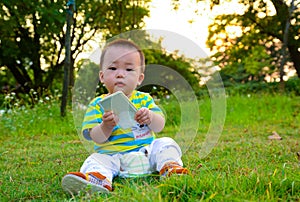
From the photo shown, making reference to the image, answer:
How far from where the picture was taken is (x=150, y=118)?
6.97 ft

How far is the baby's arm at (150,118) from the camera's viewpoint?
6.75 ft

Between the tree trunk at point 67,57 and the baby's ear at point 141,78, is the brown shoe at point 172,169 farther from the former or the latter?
the tree trunk at point 67,57

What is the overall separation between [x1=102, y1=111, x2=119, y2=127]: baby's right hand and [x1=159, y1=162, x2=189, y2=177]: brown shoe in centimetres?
33

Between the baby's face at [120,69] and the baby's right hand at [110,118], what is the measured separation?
0.20 m

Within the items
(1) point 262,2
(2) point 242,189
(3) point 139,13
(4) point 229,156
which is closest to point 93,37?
(3) point 139,13

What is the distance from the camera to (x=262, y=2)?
11328 mm

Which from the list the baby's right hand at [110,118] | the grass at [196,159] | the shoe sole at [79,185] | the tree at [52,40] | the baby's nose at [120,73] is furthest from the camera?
the tree at [52,40]

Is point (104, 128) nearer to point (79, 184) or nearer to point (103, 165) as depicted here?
point (103, 165)

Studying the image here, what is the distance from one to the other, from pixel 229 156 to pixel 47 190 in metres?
1.30

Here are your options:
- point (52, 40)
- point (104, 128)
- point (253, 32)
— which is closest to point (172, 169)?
point (104, 128)

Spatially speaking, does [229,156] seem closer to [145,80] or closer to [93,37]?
[145,80]

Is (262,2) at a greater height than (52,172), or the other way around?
(262,2)

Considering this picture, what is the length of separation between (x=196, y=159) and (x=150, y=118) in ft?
1.90

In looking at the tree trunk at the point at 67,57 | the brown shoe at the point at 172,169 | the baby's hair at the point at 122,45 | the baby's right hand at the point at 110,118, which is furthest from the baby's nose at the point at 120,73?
the tree trunk at the point at 67,57
